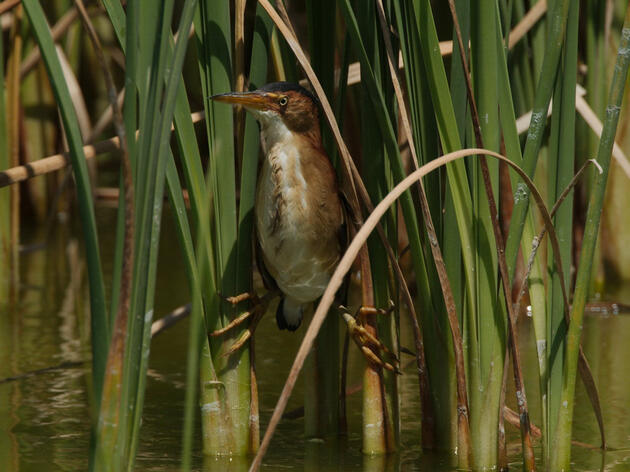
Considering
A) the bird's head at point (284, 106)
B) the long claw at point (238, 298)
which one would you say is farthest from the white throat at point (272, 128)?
the long claw at point (238, 298)

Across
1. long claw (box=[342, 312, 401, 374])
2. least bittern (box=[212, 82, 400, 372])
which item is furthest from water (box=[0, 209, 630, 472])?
least bittern (box=[212, 82, 400, 372])

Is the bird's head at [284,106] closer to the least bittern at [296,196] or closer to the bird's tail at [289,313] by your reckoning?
the least bittern at [296,196]

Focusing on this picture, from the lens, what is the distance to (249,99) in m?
2.00

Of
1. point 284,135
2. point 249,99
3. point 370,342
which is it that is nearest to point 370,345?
point 370,342

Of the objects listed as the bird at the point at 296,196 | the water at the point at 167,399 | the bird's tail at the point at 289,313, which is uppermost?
the bird at the point at 296,196

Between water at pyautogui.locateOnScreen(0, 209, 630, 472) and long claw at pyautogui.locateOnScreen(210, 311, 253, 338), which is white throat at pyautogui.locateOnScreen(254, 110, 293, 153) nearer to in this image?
long claw at pyautogui.locateOnScreen(210, 311, 253, 338)

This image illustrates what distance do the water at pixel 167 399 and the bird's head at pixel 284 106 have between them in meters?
0.61

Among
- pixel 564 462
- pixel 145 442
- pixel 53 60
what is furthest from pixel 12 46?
pixel 564 462

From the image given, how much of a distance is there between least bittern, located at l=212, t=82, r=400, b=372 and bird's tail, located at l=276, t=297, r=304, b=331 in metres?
0.13

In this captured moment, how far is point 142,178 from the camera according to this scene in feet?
5.07

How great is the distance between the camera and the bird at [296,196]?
214cm

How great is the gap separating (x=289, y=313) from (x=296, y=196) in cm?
37

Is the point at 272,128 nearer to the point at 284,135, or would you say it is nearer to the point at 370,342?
the point at 284,135

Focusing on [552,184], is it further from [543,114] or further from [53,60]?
[53,60]
